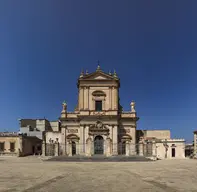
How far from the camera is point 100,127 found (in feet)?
122

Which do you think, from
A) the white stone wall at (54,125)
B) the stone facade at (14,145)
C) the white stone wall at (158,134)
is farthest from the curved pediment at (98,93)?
the white stone wall at (54,125)

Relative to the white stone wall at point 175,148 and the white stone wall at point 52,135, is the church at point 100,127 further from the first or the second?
the white stone wall at point 52,135

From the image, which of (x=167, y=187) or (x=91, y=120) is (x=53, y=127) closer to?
(x=91, y=120)

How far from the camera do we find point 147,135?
1893 inches

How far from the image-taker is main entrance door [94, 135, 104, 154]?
3722 cm

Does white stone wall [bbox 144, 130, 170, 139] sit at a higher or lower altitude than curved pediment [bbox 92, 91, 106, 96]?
lower

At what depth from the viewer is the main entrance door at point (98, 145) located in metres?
37.2

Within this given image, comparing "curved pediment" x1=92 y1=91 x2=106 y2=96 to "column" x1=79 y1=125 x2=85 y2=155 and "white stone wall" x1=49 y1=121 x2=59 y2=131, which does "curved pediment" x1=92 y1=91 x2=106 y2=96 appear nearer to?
"column" x1=79 y1=125 x2=85 y2=155

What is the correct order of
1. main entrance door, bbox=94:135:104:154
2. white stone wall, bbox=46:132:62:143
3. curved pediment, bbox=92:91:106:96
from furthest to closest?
white stone wall, bbox=46:132:62:143 → curved pediment, bbox=92:91:106:96 → main entrance door, bbox=94:135:104:154

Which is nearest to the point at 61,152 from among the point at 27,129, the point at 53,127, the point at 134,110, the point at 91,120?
the point at 91,120

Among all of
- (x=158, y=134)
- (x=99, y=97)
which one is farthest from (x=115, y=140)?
(x=158, y=134)

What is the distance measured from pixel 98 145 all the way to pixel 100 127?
2.93 m

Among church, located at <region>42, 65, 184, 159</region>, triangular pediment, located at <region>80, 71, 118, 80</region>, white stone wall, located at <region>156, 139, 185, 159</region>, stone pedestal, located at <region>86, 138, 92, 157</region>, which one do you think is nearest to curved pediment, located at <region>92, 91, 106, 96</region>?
church, located at <region>42, 65, 184, 159</region>

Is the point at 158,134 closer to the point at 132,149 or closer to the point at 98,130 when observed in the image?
the point at 132,149
